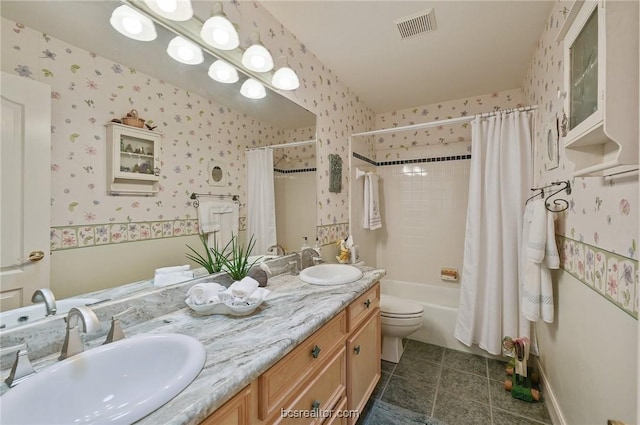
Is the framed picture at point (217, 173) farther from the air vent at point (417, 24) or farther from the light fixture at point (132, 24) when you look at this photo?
the air vent at point (417, 24)

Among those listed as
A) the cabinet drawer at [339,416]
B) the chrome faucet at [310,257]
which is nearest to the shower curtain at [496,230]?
the chrome faucet at [310,257]

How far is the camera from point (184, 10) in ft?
3.67

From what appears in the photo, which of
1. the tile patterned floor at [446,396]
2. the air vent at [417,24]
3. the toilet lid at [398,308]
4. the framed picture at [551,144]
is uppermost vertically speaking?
the air vent at [417,24]

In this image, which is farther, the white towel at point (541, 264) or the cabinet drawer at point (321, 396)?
the white towel at point (541, 264)

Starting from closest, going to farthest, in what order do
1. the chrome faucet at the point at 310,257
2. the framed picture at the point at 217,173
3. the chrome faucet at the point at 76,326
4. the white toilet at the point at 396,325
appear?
the chrome faucet at the point at 76,326, the framed picture at the point at 217,173, the chrome faucet at the point at 310,257, the white toilet at the point at 396,325

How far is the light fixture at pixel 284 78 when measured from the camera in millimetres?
1609

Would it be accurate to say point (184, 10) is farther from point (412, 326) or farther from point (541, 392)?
point (541, 392)

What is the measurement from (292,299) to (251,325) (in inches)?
11.6

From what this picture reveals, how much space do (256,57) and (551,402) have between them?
102 inches

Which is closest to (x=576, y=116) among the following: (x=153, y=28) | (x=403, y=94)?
(x=153, y=28)

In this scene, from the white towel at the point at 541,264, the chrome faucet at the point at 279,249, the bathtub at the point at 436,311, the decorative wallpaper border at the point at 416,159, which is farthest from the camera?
the decorative wallpaper border at the point at 416,159

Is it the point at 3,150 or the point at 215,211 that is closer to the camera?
the point at 3,150

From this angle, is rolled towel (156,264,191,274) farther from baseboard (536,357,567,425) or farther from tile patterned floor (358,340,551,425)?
baseboard (536,357,567,425)

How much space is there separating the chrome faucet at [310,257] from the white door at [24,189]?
50.4 inches
